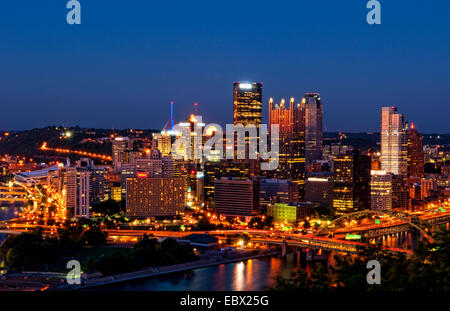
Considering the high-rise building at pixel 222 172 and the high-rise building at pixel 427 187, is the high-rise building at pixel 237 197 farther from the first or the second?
the high-rise building at pixel 427 187

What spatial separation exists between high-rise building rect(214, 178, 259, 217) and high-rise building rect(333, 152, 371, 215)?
14.1 ft

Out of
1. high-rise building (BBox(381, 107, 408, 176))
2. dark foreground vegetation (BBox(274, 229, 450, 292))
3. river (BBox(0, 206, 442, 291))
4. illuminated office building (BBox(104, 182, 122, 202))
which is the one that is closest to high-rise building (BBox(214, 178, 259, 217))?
illuminated office building (BBox(104, 182, 122, 202))

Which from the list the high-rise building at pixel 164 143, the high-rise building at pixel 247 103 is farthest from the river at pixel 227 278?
the high-rise building at pixel 164 143

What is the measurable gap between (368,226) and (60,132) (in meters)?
35.9

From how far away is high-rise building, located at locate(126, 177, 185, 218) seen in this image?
22469 mm

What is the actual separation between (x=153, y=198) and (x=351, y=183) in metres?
8.87

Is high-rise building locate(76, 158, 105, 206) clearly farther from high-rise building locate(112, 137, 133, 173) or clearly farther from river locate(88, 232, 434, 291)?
high-rise building locate(112, 137, 133, 173)

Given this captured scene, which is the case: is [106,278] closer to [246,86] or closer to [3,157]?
[246,86]

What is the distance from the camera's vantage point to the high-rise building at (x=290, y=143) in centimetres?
3172

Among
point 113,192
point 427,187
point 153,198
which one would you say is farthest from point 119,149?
point 427,187

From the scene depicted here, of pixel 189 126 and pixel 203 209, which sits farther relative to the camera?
pixel 189 126

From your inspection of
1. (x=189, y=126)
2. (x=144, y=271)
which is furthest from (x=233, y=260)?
(x=189, y=126)
